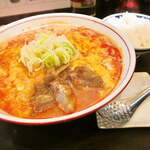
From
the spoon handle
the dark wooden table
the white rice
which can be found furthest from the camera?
the white rice

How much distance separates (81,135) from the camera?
1213mm

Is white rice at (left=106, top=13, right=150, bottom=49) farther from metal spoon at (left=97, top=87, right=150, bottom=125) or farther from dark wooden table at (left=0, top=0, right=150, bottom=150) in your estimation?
dark wooden table at (left=0, top=0, right=150, bottom=150)

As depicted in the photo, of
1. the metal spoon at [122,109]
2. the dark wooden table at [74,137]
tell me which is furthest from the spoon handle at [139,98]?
the dark wooden table at [74,137]

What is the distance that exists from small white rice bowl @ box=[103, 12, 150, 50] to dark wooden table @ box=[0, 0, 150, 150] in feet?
3.01

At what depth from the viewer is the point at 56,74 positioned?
4.51ft

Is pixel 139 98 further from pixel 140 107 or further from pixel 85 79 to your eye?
pixel 85 79

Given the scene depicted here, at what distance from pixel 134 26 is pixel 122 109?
108 cm

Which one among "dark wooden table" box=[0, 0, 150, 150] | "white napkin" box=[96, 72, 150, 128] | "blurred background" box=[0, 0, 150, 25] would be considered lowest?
"dark wooden table" box=[0, 0, 150, 150]

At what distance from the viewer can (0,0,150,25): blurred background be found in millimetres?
2572

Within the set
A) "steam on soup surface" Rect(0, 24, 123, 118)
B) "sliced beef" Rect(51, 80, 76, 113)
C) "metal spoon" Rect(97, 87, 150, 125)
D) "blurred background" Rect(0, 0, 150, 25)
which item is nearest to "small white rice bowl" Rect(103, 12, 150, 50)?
"steam on soup surface" Rect(0, 24, 123, 118)

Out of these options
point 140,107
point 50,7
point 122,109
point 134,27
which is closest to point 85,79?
point 122,109

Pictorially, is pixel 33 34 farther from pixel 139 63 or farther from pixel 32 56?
pixel 139 63

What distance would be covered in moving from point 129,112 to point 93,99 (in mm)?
263

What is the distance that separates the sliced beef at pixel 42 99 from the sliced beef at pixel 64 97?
5 cm
